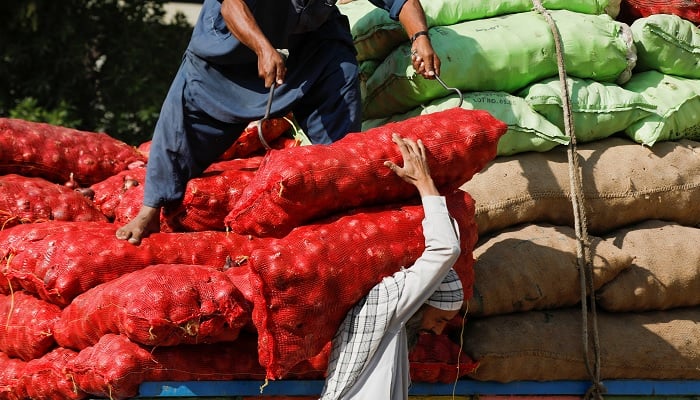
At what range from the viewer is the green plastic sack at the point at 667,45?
4.62m

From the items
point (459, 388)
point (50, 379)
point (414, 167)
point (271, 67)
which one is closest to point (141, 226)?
point (50, 379)

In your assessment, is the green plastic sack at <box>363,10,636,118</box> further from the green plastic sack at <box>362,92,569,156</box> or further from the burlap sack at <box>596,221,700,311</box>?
the burlap sack at <box>596,221,700,311</box>

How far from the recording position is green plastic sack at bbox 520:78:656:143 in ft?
14.2

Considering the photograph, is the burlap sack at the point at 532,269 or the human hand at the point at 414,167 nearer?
the human hand at the point at 414,167

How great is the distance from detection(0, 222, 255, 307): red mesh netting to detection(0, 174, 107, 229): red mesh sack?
142 mm

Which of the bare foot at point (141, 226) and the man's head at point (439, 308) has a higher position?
the bare foot at point (141, 226)

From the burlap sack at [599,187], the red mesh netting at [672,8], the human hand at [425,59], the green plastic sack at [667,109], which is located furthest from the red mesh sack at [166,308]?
the red mesh netting at [672,8]

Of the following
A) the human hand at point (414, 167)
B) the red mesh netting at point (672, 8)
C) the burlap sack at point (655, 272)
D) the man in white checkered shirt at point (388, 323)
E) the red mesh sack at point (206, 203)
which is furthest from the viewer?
the red mesh netting at point (672, 8)

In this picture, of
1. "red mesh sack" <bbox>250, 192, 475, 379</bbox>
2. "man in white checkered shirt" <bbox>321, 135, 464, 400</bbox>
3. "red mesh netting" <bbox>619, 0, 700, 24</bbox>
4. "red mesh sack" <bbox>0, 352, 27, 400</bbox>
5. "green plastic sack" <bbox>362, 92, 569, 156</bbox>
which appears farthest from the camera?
"red mesh netting" <bbox>619, 0, 700, 24</bbox>

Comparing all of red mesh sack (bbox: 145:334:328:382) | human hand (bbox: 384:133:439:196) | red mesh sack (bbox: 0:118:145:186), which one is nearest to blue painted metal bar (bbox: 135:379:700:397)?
red mesh sack (bbox: 145:334:328:382)

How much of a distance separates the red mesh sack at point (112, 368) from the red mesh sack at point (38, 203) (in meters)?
0.87

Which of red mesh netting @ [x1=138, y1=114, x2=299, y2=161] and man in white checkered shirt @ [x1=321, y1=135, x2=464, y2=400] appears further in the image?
red mesh netting @ [x1=138, y1=114, x2=299, y2=161]

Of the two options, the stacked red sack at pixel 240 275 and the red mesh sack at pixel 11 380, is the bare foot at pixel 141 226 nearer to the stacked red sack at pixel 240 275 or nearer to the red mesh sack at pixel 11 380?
the stacked red sack at pixel 240 275

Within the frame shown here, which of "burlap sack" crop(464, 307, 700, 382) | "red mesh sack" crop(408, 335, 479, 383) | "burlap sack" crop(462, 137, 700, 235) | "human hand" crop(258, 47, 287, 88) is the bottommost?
"burlap sack" crop(464, 307, 700, 382)
